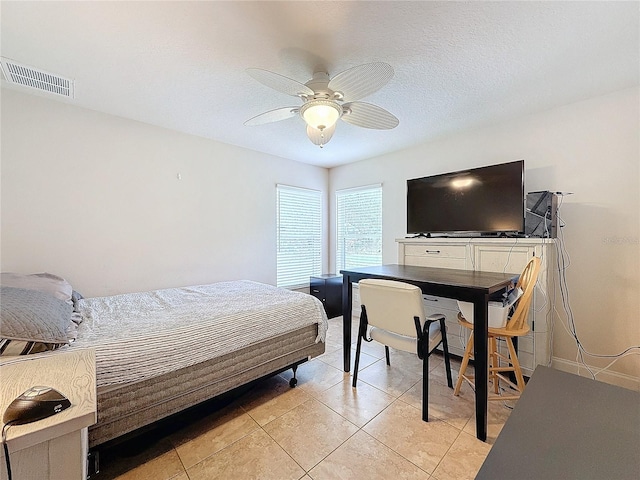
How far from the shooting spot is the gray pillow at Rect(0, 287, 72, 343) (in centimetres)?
129

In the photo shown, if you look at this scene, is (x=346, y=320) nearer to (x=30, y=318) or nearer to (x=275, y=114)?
(x=275, y=114)

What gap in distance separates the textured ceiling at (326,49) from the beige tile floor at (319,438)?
2.46m

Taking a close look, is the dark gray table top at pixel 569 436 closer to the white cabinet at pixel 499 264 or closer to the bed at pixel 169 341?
the bed at pixel 169 341

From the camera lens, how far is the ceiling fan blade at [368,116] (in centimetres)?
199

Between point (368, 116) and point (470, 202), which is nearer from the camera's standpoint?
point (368, 116)

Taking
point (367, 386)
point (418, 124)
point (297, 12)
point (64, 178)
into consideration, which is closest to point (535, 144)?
point (418, 124)

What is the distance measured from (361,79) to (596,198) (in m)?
2.41

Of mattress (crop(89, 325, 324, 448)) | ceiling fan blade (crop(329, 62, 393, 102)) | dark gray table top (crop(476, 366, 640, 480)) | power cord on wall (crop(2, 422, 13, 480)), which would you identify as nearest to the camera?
dark gray table top (crop(476, 366, 640, 480))

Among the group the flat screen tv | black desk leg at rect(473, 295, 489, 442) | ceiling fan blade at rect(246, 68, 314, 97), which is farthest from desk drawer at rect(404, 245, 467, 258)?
ceiling fan blade at rect(246, 68, 314, 97)

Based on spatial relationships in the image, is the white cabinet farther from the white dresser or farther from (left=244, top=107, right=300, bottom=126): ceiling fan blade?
(left=244, top=107, right=300, bottom=126): ceiling fan blade

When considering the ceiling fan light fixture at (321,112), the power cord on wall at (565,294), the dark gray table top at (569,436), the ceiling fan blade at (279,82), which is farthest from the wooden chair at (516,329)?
the ceiling fan blade at (279,82)

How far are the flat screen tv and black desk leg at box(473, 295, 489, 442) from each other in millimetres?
1266

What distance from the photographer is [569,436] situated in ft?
2.06

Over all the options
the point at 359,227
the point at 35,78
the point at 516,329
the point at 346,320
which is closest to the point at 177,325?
the point at 346,320
